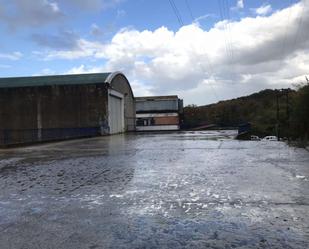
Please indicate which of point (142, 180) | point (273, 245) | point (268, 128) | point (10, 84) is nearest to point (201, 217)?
point (273, 245)

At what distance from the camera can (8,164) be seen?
15.5m

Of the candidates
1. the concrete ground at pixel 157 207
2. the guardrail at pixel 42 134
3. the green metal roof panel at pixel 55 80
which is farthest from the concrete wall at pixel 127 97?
the concrete ground at pixel 157 207

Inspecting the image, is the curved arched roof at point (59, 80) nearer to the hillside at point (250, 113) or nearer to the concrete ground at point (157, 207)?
the hillside at point (250, 113)

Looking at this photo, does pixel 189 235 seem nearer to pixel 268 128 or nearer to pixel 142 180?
pixel 142 180

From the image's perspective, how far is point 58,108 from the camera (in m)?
47.9

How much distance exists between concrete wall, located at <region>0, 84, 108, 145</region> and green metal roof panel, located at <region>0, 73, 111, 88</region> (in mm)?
805

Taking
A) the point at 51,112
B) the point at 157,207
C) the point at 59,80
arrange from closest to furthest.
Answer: the point at 157,207 < the point at 51,112 < the point at 59,80

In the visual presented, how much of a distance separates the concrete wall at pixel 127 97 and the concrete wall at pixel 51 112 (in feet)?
13.0

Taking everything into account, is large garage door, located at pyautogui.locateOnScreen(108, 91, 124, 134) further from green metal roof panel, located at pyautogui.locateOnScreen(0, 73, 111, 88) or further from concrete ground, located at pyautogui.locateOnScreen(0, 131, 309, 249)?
concrete ground, located at pyautogui.locateOnScreen(0, 131, 309, 249)

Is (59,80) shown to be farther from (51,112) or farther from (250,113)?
(250,113)

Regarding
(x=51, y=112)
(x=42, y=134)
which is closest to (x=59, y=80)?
(x=51, y=112)

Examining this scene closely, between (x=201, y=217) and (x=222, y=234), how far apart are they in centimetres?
96

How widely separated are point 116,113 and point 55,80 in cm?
752

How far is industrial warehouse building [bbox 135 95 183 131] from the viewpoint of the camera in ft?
249
